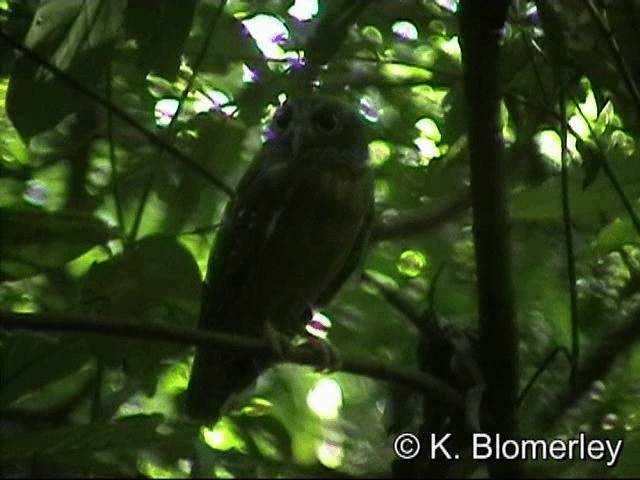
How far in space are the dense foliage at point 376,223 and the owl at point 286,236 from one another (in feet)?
0.04

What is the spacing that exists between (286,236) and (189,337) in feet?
0.78

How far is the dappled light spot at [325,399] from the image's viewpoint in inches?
24.9

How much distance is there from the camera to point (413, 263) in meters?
0.68

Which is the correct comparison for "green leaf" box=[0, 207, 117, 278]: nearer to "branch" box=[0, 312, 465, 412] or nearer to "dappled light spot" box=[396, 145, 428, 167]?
"branch" box=[0, 312, 465, 412]

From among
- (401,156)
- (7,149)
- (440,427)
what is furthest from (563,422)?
(7,149)

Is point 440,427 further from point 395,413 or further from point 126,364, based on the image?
point 126,364

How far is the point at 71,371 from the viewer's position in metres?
0.63

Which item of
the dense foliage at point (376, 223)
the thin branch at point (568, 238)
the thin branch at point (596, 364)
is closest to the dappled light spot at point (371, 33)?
the dense foliage at point (376, 223)

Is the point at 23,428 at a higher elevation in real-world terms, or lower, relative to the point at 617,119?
lower

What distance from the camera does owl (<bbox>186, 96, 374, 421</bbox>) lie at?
2.20ft

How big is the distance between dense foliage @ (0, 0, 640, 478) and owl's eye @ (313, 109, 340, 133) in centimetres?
2

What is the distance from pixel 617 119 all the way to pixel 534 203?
0.09 metres

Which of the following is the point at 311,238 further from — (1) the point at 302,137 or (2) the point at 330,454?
(2) the point at 330,454

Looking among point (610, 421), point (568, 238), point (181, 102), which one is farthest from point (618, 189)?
point (181, 102)
